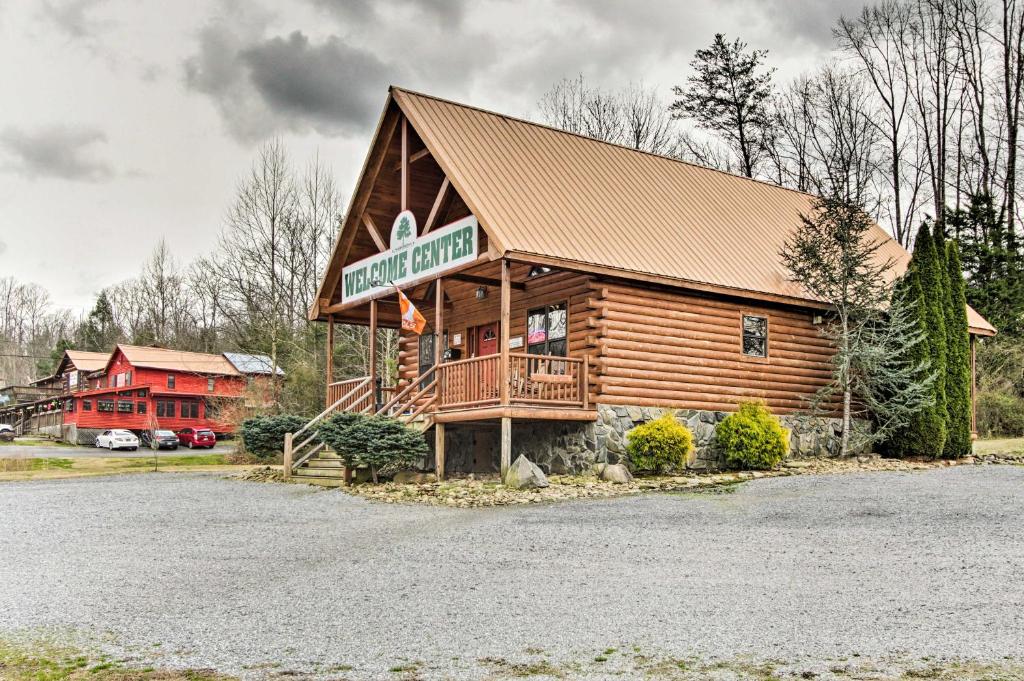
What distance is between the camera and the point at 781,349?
69.1 ft

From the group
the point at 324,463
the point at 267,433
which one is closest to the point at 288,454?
the point at 324,463

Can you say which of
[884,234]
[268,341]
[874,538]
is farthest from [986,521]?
[268,341]

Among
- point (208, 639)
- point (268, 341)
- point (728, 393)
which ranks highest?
point (268, 341)

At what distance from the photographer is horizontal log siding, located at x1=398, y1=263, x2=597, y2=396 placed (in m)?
18.8

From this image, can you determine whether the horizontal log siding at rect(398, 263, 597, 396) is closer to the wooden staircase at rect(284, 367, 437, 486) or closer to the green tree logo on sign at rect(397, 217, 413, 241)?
the green tree logo on sign at rect(397, 217, 413, 241)

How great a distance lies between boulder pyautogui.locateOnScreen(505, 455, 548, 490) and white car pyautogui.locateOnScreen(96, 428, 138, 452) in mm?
38689

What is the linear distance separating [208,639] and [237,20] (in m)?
17.0

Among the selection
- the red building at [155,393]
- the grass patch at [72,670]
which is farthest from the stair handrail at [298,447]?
the red building at [155,393]

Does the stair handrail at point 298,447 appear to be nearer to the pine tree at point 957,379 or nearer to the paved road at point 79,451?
the pine tree at point 957,379

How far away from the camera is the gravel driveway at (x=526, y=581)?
6703mm

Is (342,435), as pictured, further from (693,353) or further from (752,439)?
(752,439)

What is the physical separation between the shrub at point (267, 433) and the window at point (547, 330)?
5838 millimetres

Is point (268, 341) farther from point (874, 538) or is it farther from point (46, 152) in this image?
point (874, 538)

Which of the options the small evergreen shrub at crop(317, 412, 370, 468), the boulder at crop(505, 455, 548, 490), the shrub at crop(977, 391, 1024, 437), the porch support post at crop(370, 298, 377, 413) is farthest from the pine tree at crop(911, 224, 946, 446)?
the small evergreen shrub at crop(317, 412, 370, 468)
